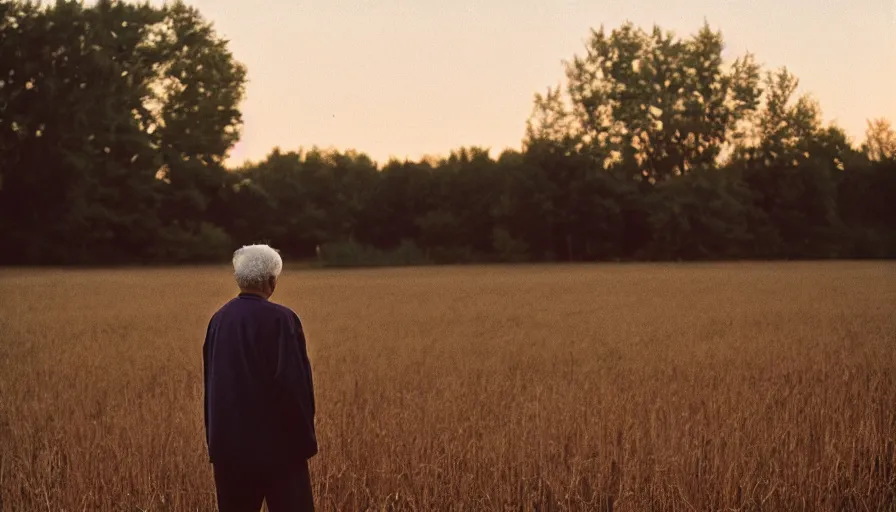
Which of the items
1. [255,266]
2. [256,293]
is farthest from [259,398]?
[255,266]

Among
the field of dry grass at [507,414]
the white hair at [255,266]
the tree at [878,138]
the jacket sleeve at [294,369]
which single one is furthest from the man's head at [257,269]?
the tree at [878,138]

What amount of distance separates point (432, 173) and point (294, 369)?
59.6m

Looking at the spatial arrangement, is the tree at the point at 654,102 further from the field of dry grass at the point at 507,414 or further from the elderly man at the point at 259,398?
the elderly man at the point at 259,398

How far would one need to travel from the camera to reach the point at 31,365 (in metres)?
10.4

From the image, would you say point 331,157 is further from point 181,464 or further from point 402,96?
point 181,464

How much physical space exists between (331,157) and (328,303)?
49.3 meters

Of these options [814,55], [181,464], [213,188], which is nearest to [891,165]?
[814,55]

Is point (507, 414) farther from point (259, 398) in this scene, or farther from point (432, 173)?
point (432, 173)

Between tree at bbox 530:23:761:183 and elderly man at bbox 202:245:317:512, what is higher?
tree at bbox 530:23:761:183

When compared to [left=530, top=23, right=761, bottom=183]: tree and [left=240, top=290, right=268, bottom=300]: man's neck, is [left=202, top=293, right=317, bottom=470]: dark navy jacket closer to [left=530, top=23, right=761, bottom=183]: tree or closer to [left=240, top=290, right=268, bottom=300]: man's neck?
[left=240, top=290, right=268, bottom=300]: man's neck

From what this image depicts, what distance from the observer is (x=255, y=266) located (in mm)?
3340

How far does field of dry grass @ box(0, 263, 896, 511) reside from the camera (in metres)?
4.95

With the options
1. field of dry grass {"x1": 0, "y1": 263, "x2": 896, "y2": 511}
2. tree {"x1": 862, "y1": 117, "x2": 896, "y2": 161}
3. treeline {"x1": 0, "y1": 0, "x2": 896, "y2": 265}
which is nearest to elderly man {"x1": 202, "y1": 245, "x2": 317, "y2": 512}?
field of dry grass {"x1": 0, "y1": 263, "x2": 896, "y2": 511}

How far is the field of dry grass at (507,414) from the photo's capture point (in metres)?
4.95
